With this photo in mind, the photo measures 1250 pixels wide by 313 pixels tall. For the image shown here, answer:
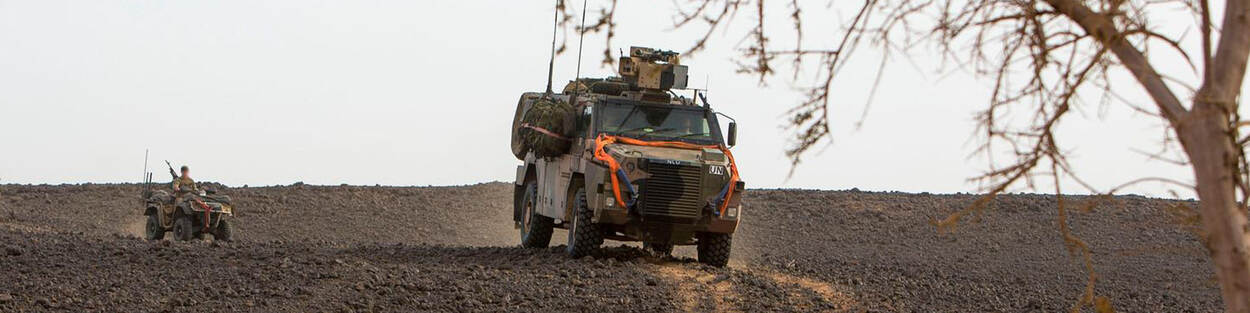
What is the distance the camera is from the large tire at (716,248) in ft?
51.3

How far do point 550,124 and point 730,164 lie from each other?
2.22 meters

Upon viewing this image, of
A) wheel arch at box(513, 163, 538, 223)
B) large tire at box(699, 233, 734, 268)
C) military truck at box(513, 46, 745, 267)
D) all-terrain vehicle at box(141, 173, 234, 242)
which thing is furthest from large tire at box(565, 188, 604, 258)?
all-terrain vehicle at box(141, 173, 234, 242)

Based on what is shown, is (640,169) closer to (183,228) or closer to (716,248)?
(716,248)

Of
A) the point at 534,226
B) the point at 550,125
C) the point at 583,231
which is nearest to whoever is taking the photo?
the point at 583,231

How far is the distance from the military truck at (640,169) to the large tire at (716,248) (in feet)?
0.03

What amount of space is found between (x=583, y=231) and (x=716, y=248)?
4.82 feet

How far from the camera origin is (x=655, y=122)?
16.0 m

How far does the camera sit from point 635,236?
50.9 feet

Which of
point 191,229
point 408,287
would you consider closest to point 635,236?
point 408,287

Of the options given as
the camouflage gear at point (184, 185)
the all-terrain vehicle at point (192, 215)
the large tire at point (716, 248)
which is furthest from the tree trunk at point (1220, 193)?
the camouflage gear at point (184, 185)

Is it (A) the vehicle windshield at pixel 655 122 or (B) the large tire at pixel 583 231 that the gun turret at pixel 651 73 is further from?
(B) the large tire at pixel 583 231

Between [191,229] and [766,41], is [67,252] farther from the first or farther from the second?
[766,41]

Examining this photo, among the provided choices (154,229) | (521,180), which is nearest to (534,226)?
(521,180)

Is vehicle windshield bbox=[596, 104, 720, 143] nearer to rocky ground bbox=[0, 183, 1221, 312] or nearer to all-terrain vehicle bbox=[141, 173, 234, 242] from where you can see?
rocky ground bbox=[0, 183, 1221, 312]
